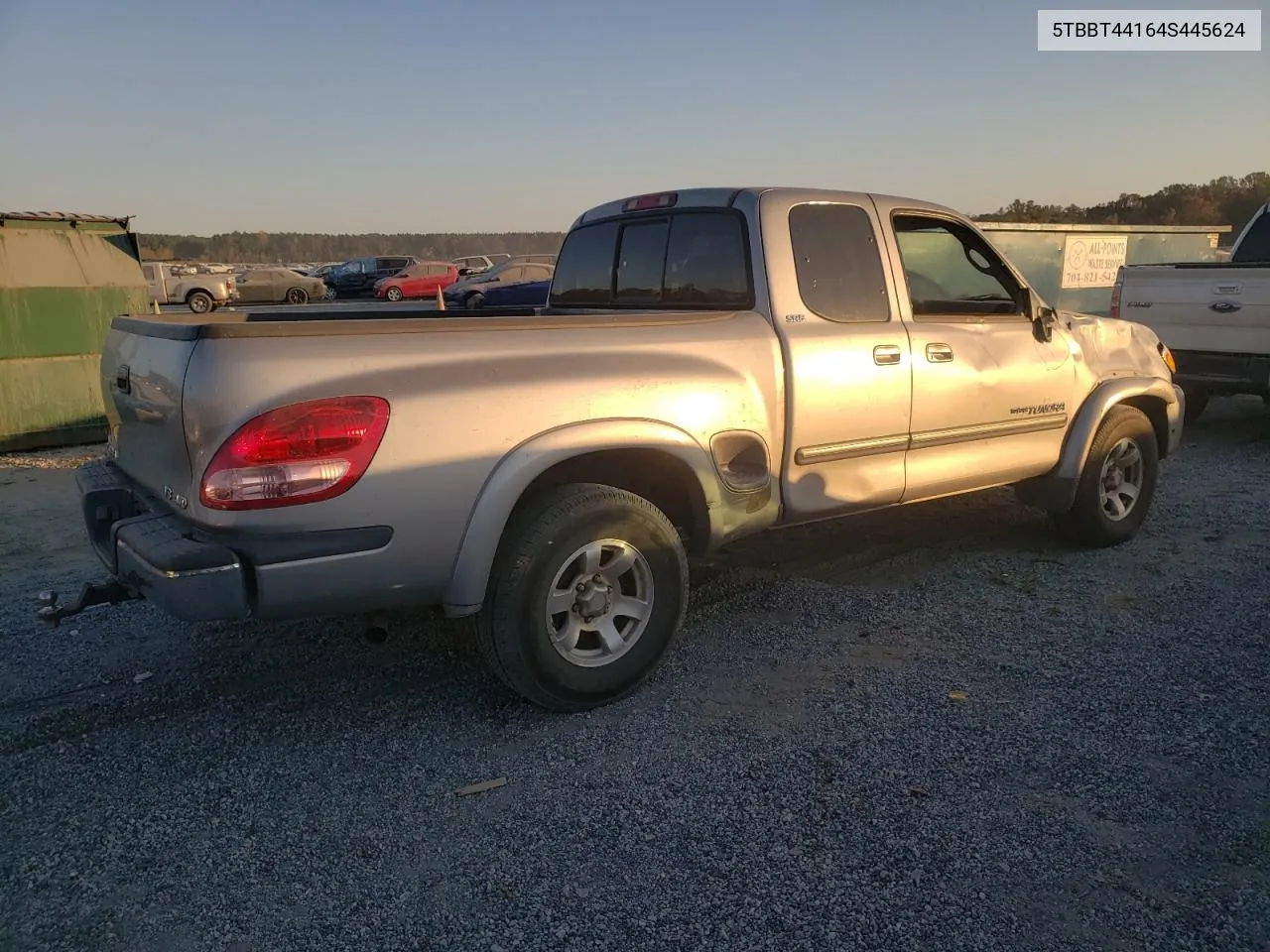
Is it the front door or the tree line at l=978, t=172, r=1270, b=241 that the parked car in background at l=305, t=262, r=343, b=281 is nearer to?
the tree line at l=978, t=172, r=1270, b=241

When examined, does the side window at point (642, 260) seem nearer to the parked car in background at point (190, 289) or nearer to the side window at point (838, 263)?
the side window at point (838, 263)

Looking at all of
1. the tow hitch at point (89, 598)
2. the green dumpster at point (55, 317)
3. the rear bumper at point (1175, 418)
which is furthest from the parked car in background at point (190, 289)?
the rear bumper at point (1175, 418)

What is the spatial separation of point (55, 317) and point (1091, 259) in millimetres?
14366

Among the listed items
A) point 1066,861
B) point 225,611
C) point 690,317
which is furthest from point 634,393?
point 1066,861

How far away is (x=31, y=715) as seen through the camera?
11.6ft

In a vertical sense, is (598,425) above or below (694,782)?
above

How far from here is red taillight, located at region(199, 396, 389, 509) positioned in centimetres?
278

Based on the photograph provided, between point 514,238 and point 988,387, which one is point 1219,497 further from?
point 514,238

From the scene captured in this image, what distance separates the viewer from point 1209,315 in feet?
27.5

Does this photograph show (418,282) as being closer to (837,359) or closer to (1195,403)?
(1195,403)

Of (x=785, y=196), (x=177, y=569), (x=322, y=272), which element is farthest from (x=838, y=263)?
(x=322, y=272)

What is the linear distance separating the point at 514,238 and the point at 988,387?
12669 cm

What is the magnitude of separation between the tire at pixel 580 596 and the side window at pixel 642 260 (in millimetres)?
1430

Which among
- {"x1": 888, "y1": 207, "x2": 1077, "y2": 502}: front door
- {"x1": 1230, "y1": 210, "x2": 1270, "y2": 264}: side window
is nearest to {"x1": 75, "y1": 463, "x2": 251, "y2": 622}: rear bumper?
{"x1": 888, "y1": 207, "x2": 1077, "y2": 502}: front door
